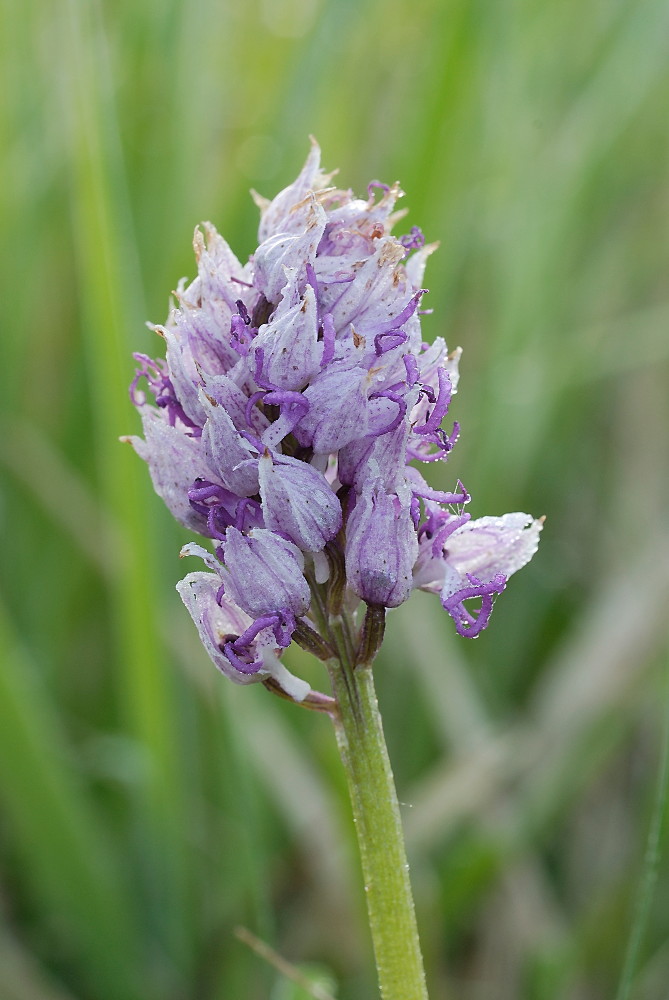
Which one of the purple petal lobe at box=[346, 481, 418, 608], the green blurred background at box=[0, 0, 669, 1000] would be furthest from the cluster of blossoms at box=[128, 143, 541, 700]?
the green blurred background at box=[0, 0, 669, 1000]

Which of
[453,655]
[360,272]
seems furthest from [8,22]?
[360,272]

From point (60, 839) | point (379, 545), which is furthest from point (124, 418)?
point (379, 545)

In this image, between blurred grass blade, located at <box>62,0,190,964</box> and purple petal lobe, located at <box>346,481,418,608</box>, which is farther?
blurred grass blade, located at <box>62,0,190,964</box>

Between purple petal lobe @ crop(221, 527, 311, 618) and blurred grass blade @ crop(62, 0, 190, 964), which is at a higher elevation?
blurred grass blade @ crop(62, 0, 190, 964)

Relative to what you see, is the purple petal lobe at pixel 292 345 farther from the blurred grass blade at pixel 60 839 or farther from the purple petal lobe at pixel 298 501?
the blurred grass blade at pixel 60 839

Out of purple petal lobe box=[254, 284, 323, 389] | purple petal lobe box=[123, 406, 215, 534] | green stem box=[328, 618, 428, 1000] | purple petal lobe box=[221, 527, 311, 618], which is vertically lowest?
green stem box=[328, 618, 428, 1000]

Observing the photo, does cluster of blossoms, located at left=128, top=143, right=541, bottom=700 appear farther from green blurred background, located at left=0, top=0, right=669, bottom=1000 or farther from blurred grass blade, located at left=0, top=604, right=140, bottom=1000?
blurred grass blade, located at left=0, top=604, right=140, bottom=1000

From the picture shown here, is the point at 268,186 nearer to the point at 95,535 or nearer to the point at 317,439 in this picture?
the point at 95,535
